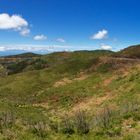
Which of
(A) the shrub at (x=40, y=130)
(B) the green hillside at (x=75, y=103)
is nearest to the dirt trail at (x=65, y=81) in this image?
(B) the green hillside at (x=75, y=103)

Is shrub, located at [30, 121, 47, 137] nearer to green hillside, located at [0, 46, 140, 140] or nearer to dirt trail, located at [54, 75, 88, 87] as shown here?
green hillside, located at [0, 46, 140, 140]

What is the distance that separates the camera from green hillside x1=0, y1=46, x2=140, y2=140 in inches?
706

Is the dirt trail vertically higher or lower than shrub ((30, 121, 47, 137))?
lower

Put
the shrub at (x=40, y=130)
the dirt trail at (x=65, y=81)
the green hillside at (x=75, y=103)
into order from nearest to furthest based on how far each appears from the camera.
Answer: the shrub at (x=40, y=130), the green hillside at (x=75, y=103), the dirt trail at (x=65, y=81)

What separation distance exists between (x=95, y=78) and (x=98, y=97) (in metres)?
16.1

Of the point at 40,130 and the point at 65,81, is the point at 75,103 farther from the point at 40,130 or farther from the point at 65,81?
the point at 40,130

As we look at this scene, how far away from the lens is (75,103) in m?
47.6

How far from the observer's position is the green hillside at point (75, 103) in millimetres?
17927

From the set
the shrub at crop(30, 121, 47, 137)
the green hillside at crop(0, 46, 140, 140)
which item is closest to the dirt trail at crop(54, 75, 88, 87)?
the green hillside at crop(0, 46, 140, 140)

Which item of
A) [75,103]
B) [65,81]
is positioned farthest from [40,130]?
[65,81]

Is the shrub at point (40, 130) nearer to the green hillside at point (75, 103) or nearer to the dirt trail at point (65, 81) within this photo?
the green hillside at point (75, 103)

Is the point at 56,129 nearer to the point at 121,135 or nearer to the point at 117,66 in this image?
the point at 121,135

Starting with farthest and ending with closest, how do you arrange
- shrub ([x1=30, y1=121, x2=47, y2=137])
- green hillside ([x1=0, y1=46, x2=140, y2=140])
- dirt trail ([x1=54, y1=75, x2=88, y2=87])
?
dirt trail ([x1=54, y1=75, x2=88, y2=87]) → green hillside ([x1=0, y1=46, x2=140, y2=140]) → shrub ([x1=30, y1=121, x2=47, y2=137])

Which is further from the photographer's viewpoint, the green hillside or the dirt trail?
the dirt trail
